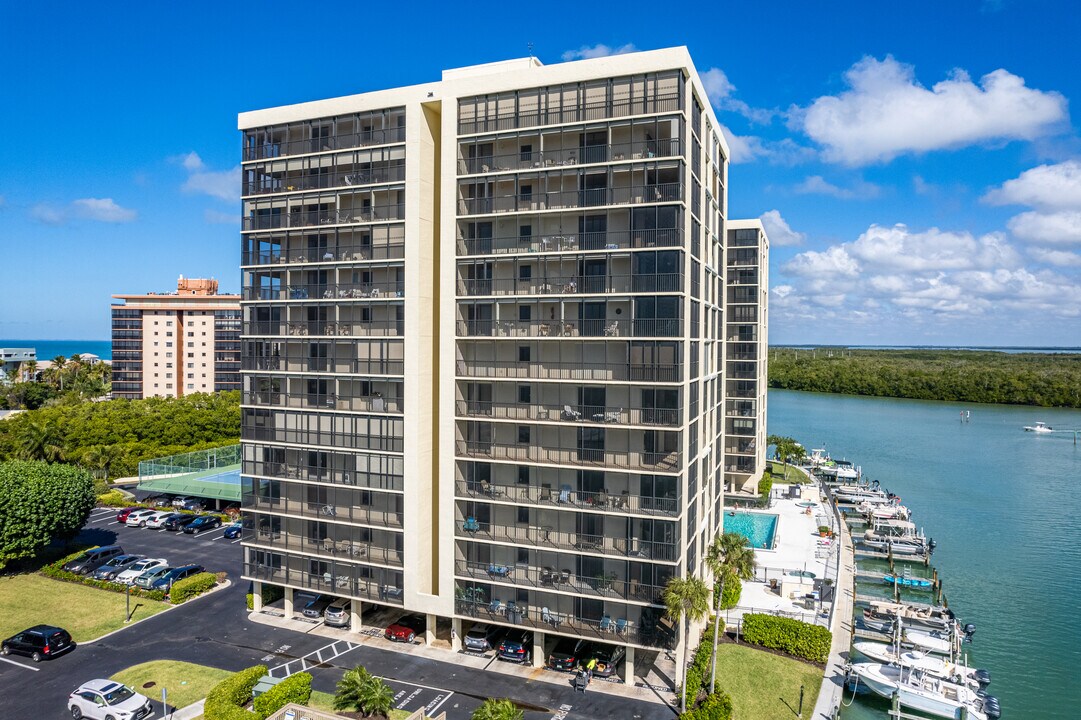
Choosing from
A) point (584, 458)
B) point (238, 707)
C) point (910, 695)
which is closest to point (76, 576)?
point (238, 707)

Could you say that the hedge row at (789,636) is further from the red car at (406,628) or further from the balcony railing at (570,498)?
the red car at (406,628)

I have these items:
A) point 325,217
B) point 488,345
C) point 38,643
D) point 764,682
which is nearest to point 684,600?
point 764,682

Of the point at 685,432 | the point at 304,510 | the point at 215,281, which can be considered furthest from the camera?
the point at 215,281

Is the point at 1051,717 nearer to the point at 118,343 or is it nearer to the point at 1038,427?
the point at 1038,427

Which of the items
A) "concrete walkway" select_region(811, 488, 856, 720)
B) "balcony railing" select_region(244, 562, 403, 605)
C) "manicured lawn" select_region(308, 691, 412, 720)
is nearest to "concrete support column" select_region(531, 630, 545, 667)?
"manicured lawn" select_region(308, 691, 412, 720)

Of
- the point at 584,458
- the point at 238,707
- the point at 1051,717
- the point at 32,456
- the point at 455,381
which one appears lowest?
the point at 1051,717
